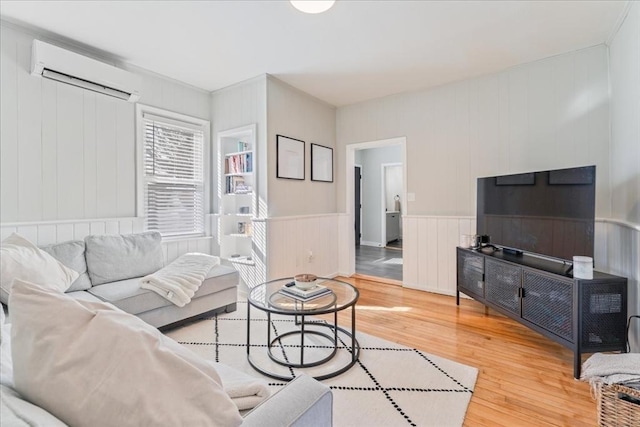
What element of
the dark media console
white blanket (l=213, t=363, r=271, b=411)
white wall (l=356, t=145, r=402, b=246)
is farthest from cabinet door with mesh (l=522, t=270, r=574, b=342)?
white wall (l=356, t=145, r=402, b=246)

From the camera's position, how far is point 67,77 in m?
2.72

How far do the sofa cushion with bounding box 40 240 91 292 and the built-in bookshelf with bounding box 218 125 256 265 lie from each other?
1538 millimetres

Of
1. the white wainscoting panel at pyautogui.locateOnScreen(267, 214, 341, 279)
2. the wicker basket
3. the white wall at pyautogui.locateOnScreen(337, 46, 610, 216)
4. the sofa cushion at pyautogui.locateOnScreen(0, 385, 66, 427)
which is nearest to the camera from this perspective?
the sofa cushion at pyautogui.locateOnScreen(0, 385, 66, 427)

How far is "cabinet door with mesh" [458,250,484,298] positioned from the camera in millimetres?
2973

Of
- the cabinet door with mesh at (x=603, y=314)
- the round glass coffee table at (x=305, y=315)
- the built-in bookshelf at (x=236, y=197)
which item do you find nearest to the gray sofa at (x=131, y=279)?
the round glass coffee table at (x=305, y=315)

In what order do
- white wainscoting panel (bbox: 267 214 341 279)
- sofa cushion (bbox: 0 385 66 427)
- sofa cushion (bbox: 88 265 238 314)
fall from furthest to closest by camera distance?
white wainscoting panel (bbox: 267 214 341 279), sofa cushion (bbox: 88 265 238 314), sofa cushion (bbox: 0 385 66 427)

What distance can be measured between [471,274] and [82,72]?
417 centimetres

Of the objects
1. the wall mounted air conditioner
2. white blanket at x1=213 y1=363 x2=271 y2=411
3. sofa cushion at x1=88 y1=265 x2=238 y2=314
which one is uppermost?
the wall mounted air conditioner

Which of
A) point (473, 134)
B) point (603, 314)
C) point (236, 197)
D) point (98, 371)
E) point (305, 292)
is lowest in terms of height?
point (603, 314)

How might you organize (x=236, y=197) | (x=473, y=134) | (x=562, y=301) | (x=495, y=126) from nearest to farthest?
(x=562, y=301) → (x=495, y=126) → (x=473, y=134) → (x=236, y=197)

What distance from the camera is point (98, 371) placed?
0.65 meters

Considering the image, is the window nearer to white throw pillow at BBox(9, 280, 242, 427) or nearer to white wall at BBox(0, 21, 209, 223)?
white wall at BBox(0, 21, 209, 223)

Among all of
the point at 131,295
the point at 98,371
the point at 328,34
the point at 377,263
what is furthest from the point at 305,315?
the point at 377,263

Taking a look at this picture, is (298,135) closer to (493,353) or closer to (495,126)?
(495,126)
